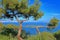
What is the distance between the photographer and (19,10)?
5.39m

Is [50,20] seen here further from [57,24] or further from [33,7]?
[33,7]

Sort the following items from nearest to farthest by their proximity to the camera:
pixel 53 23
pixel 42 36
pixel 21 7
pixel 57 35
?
1. pixel 42 36
2. pixel 21 7
3. pixel 57 35
4. pixel 53 23

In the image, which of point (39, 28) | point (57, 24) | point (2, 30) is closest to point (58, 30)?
point (57, 24)

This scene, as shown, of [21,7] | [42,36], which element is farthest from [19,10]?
[42,36]

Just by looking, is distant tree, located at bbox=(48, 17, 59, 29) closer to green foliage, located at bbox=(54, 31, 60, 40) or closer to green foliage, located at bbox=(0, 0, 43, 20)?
green foliage, located at bbox=(54, 31, 60, 40)

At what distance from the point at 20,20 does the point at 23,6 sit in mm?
451

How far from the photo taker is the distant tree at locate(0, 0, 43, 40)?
5312 millimetres

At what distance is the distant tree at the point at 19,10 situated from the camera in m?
5.31

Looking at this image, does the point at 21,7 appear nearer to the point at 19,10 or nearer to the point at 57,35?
the point at 19,10

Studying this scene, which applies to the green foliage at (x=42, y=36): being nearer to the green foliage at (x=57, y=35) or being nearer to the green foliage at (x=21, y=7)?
the green foliage at (x=57, y=35)

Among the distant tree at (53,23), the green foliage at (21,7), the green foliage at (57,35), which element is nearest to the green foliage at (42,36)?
the green foliage at (57,35)

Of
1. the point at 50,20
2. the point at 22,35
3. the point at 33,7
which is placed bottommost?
the point at 22,35

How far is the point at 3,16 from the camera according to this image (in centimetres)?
568

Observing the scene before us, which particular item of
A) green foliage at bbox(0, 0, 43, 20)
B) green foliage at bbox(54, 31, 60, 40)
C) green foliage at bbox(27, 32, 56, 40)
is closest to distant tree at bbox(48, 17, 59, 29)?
green foliage at bbox(54, 31, 60, 40)
